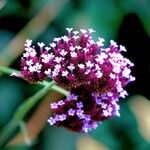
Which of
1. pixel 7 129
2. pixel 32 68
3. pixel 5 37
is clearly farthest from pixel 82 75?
pixel 5 37

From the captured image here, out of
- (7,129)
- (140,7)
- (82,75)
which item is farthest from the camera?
(140,7)

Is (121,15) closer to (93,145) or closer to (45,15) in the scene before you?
(45,15)

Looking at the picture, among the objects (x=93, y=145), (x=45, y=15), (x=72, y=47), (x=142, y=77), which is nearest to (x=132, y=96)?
(x=142, y=77)

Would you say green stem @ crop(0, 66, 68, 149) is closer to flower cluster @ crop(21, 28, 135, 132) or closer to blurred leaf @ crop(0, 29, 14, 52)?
flower cluster @ crop(21, 28, 135, 132)

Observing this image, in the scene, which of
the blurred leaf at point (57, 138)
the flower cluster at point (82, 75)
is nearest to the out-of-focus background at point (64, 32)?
the blurred leaf at point (57, 138)

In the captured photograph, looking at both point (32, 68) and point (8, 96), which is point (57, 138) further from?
point (32, 68)
